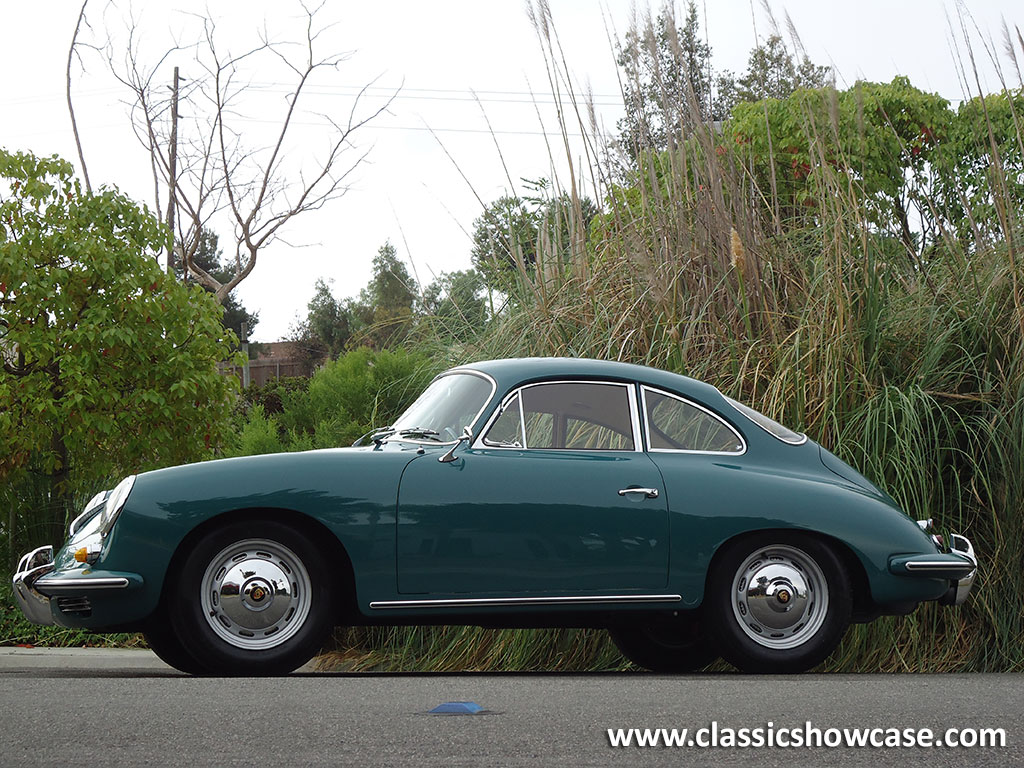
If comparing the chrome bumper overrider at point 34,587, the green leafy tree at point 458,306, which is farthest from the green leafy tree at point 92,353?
the chrome bumper overrider at point 34,587

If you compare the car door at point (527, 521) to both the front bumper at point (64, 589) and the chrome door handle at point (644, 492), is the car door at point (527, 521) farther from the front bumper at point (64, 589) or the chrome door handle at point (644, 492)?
the front bumper at point (64, 589)

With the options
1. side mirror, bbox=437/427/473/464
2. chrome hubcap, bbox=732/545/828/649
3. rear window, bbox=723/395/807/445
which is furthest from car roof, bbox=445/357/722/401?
chrome hubcap, bbox=732/545/828/649

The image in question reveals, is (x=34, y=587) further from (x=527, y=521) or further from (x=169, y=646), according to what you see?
(x=527, y=521)

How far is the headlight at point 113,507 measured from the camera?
5.34 meters

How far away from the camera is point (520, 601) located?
554cm

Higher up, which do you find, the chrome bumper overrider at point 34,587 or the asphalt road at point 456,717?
the chrome bumper overrider at point 34,587

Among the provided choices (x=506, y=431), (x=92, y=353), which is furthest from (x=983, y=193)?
(x=92, y=353)

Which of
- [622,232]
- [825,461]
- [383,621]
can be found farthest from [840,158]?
[383,621]

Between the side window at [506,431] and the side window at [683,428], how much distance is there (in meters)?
0.60

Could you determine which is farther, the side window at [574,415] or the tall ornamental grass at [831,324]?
the tall ornamental grass at [831,324]

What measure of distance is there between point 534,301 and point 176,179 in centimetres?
2013

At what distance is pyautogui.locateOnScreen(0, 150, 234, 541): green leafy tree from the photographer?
1031 cm

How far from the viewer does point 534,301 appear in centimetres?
816

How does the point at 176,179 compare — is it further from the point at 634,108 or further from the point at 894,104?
the point at 634,108
